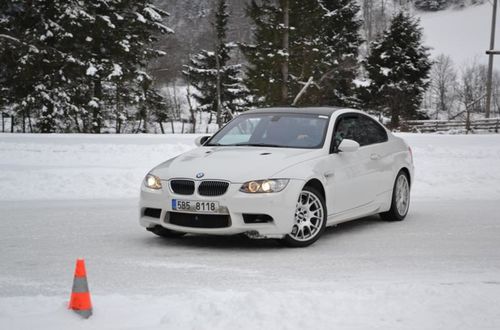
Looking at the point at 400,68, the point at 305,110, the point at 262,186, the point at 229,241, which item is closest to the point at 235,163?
the point at 262,186

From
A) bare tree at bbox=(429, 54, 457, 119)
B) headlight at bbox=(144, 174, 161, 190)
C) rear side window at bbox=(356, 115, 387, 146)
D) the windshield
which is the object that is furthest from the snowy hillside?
headlight at bbox=(144, 174, 161, 190)

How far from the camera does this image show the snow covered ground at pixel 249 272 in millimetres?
5004

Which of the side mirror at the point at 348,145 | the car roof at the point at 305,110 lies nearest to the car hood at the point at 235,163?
the side mirror at the point at 348,145

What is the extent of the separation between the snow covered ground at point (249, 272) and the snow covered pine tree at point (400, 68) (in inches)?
1536

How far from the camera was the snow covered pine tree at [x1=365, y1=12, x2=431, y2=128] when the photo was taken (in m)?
51.7

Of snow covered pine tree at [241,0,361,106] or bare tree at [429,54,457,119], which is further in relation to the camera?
bare tree at [429,54,457,119]

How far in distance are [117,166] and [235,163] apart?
12.0 metres

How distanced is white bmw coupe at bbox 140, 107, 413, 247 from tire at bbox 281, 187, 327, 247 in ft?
0.04

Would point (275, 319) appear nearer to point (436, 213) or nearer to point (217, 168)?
point (217, 168)

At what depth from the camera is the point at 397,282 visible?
20.2 ft

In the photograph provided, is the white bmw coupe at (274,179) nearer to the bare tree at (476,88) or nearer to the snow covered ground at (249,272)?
the snow covered ground at (249,272)

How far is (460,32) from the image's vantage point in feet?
403

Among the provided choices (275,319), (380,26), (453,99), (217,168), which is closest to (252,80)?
(217,168)

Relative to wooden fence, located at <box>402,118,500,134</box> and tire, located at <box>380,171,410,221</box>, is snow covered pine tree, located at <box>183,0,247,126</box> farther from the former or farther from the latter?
tire, located at <box>380,171,410,221</box>
